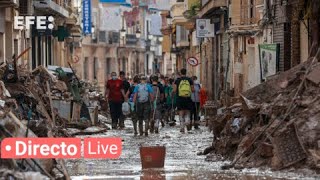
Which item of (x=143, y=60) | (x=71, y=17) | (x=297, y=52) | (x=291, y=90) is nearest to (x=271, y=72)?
(x=297, y=52)

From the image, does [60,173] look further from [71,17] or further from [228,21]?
[71,17]

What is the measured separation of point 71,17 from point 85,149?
52.1 meters

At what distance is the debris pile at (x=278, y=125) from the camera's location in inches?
705

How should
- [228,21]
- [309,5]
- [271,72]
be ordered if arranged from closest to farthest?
[309,5] → [271,72] → [228,21]

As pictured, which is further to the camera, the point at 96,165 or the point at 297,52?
the point at 297,52

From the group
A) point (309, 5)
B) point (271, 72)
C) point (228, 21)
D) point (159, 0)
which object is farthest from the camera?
point (159, 0)

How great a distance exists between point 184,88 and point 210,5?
20475 millimetres

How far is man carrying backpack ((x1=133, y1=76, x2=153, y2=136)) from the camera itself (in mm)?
29250

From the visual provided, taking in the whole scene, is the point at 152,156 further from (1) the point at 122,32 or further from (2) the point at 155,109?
(1) the point at 122,32

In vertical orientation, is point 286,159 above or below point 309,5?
below

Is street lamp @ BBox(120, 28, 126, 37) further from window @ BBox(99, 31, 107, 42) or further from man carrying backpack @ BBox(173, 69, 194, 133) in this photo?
man carrying backpack @ BBox(173, 69, 194, 133)

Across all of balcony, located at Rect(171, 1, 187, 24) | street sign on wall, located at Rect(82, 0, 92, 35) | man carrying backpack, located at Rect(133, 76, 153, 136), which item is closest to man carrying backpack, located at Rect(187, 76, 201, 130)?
man carrying backpack, located at Rect(133, 76, 153, 136)

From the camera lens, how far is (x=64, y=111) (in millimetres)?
29906

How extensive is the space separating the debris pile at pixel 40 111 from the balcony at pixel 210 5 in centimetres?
1571
